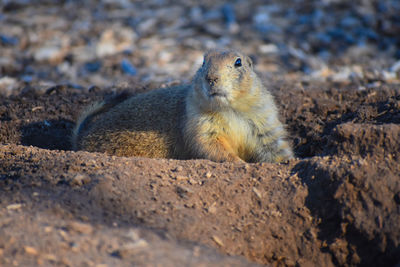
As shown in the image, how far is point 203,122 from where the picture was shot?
15.5 ft

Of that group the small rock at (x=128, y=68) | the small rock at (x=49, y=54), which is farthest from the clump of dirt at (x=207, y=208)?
the small rock at (x=49, y=54)

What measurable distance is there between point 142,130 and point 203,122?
0.87m

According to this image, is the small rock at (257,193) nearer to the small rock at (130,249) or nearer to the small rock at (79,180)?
the small rock at (130,249)

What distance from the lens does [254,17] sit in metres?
9.55

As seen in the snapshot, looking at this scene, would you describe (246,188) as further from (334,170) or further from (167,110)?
(167,110)

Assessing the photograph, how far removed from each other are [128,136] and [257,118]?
4.83ft

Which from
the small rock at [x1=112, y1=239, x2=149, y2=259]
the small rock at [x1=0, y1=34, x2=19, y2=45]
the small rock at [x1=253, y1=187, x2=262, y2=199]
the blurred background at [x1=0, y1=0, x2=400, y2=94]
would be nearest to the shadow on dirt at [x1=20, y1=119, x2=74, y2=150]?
the blurred background at [x1=0, y1=0, x2=400, y2=94]

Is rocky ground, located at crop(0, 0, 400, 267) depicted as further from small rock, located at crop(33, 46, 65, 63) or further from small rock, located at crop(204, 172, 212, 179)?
small rock, located at crop(33, 46, 65, 63)

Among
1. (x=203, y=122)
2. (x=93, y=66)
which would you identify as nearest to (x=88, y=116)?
(x=203, y=122)

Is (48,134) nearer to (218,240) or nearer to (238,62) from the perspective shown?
(238,62)

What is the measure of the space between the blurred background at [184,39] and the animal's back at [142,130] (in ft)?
5.78

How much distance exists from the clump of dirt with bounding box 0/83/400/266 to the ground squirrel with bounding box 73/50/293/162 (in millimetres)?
787

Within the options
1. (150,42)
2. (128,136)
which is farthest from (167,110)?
(150,42)

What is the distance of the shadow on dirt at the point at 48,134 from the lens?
5.63 meters
